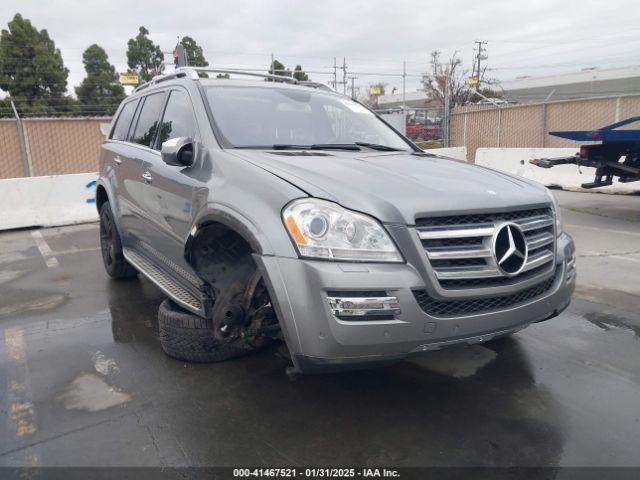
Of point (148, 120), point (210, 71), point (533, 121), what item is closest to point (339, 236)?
point (210, 71)

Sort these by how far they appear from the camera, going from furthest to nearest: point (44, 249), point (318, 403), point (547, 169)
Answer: point (547, 169)
point (44, 249)
point (318, 403)

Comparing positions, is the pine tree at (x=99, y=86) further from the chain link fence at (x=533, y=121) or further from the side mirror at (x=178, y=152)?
the side mirror at (x=178, y=152)

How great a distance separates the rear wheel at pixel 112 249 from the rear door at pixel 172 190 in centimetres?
134

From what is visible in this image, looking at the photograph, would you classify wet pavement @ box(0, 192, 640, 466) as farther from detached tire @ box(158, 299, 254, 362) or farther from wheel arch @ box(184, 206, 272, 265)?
wheel arch @ box(184, 206, 272, 265)

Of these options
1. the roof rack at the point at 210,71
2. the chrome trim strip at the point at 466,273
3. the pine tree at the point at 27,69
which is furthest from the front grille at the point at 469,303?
the pine tree at the point at 27,69

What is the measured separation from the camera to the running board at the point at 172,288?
3.19 meters

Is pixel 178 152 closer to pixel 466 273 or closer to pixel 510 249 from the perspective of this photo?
pixel 466 273

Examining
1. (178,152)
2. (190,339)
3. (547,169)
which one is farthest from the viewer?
(547,169)

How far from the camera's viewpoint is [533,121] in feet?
56.5

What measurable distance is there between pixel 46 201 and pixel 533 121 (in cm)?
1458

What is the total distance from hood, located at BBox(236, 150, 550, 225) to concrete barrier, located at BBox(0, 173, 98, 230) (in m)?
7.86

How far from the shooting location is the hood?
245cm

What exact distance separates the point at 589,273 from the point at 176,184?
14.4 feet

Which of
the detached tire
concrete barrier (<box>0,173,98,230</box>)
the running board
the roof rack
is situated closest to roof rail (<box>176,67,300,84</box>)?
the roof rack
